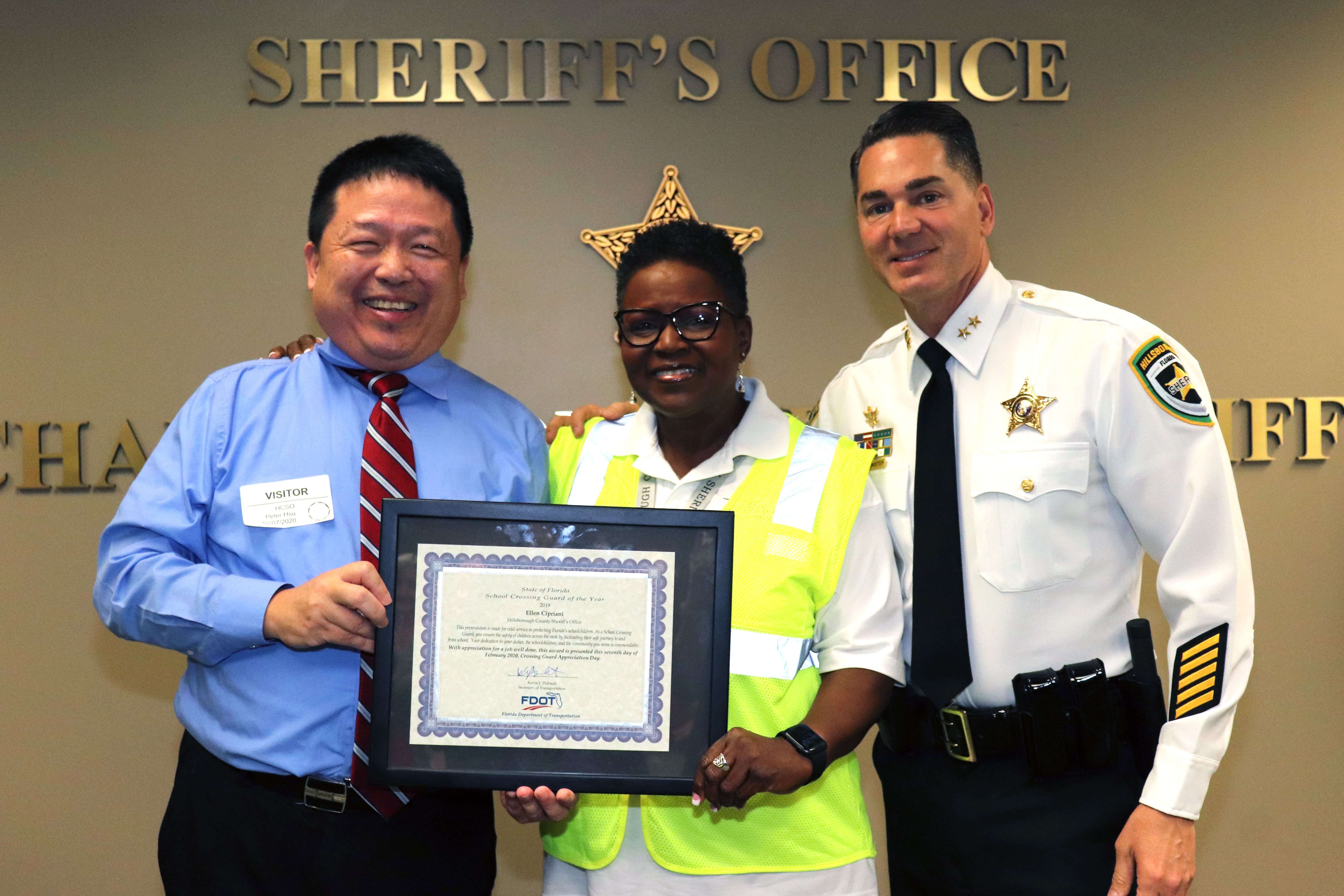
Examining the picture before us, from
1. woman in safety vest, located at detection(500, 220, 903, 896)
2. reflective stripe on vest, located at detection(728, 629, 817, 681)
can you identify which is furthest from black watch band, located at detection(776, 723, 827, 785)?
reflective stripe on vest, located at detection(728, 629, 817, 681)

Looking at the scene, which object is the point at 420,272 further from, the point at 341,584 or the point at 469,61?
the point at 469,61

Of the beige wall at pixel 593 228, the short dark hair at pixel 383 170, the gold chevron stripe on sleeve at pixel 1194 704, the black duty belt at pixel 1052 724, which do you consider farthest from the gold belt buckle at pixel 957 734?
the beige wall at pixel 593 228

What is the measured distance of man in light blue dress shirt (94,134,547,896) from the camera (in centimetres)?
166

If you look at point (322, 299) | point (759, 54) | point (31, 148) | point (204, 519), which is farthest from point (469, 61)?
point (204, 519)

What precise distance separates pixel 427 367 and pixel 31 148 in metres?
2.48

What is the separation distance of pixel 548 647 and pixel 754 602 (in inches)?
14.2

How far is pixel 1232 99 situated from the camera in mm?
3637

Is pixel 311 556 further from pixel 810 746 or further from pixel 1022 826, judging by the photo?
pixel 1022 826

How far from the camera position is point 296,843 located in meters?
1.67

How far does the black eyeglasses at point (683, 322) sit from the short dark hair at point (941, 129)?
585 millimetres

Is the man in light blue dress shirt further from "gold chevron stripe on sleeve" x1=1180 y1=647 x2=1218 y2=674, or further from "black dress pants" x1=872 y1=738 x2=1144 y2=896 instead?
"gold chevron stripe on sleeve" x1=1180 y1=647 x2=1218 y2=674

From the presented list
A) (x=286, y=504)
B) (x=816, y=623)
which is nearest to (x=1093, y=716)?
(x=816, y=623)

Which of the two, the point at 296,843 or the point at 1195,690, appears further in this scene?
the point at 1195,690
